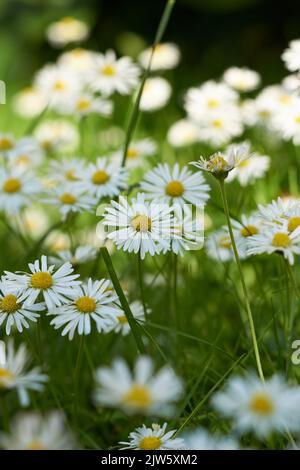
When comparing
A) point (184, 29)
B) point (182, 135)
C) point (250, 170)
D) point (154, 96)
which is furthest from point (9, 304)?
point (184, 29)

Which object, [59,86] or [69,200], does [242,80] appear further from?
[69,200]

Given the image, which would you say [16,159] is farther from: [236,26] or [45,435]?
[236,26]

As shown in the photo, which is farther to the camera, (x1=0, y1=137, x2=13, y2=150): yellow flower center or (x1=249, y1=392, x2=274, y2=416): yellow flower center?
(x1=0, y1=137, x2=13, y2=150): yellow flower center

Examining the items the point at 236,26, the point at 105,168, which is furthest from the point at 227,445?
the point at 236,26

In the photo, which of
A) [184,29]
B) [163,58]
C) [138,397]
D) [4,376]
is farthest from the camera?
[184,29]

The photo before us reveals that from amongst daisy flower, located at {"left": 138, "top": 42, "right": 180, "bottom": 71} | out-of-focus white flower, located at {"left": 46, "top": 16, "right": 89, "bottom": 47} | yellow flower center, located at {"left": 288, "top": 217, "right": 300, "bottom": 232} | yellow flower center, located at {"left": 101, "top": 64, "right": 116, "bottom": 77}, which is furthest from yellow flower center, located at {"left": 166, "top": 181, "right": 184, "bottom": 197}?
out-of-focus white flower, located at {"left": 46, "top": 16, "right": 89, "bottom": 47}

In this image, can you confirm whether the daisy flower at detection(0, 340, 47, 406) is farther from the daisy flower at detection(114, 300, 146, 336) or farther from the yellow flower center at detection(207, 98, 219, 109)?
the yellow flower center at detection(207, 98, 219, 109)
